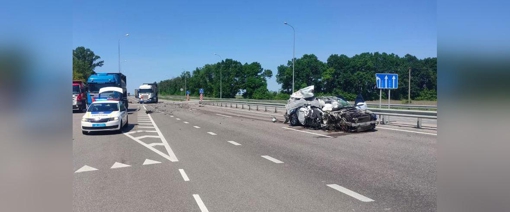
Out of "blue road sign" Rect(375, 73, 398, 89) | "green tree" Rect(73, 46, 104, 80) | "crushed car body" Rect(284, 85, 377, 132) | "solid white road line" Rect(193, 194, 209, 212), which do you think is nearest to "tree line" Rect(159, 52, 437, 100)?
"blue road sign" Rect(375, 73, 398, 89)

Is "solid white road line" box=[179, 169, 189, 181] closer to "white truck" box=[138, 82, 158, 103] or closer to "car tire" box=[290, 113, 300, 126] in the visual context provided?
"car tire" box=[290, 113, 300, 126]

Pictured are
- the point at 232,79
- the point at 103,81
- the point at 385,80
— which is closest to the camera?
the point at 385,80

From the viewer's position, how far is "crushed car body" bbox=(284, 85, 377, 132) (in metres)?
18.2

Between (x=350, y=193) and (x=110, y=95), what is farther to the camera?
(x=110, y=95)

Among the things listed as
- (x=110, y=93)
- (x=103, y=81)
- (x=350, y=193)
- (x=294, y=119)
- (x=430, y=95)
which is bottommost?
(x=350, y=193)

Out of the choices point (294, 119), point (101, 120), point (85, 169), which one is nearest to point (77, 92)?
point (85, 169)

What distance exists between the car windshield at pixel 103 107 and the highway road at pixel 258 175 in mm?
4304

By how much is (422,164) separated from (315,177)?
2.96 metres

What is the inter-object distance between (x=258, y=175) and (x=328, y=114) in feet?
36.7

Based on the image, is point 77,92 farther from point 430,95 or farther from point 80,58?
point 430,95

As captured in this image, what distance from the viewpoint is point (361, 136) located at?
16.5 metres

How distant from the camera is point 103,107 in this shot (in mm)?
19656

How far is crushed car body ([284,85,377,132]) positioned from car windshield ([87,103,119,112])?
9.57m

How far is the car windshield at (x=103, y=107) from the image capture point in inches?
757
